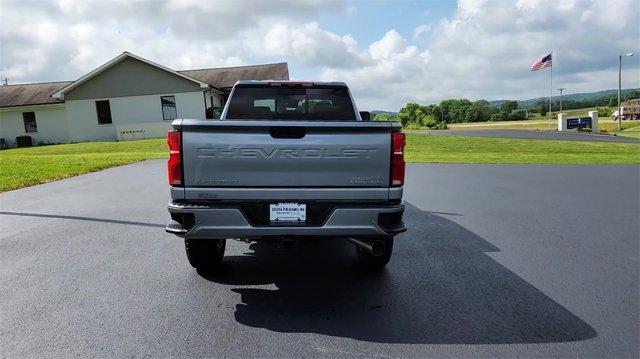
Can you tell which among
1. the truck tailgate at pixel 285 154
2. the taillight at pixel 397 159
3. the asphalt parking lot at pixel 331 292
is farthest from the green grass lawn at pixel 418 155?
the taillight at pixel 397 159

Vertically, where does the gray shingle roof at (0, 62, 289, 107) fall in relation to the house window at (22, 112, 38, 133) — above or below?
above

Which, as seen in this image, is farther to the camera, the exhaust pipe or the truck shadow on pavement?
the exhaust pipe

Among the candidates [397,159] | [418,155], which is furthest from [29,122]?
[397,159]

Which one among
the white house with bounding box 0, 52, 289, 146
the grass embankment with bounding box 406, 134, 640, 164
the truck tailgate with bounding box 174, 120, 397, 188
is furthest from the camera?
the white house with bounding box 0, 52, 289, 146

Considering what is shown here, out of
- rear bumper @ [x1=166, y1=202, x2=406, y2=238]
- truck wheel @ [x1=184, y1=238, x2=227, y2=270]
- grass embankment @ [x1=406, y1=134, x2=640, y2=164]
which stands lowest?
grass embankment @ [x1=406, y1=134, x2=640, y2=164]

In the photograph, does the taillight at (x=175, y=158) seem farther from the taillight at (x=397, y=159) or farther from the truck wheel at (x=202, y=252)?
the taillight at (x=397, y=159)

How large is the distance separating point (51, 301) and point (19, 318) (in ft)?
1.13

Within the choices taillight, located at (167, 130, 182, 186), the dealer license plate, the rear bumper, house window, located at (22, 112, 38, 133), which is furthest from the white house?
the dealer license plate

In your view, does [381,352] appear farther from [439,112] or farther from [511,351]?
[439,112]

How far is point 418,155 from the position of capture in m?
19.6

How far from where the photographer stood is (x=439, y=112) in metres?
109

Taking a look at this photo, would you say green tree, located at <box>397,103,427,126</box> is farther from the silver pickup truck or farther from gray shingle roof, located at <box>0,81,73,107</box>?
the silver pickup truck

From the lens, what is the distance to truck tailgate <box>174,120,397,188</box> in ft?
11.9

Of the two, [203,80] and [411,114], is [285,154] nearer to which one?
[203,80]
